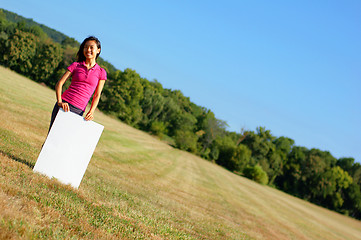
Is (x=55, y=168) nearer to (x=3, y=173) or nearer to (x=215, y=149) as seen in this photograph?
(x=3, y=173)

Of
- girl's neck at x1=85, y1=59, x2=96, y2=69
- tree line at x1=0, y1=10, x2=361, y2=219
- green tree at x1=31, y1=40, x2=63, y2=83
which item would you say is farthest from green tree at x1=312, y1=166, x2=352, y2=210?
girl's neck at x1=85, y1=59, x2=96, y2=69

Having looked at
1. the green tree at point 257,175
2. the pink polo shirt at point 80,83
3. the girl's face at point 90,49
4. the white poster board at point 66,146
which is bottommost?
the green tree at point 257,175

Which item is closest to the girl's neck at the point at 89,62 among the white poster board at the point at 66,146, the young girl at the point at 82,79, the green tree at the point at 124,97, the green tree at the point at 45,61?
the young girl at the point at 82,79

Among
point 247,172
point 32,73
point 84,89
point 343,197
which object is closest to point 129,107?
point 32,73

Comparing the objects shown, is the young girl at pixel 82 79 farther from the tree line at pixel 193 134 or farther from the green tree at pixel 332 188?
the green tree at pixel 332 188

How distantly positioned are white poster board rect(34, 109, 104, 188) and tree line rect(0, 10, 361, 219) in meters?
60.8

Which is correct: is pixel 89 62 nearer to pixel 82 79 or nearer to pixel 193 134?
pixel 82 79

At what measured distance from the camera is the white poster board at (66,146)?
536 cm

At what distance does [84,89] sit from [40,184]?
2.03 m

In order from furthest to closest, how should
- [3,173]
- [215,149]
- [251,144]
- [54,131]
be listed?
1. [251,144]
2. [215,149]
3. [54,131]
4. [3,173]

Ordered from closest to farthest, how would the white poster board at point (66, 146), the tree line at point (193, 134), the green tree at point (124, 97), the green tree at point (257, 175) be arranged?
the white poster board at point (66, 146)
the green tree at point (257, 175)
the tree line at point (193, 134)
the green tree at point (124, 97)

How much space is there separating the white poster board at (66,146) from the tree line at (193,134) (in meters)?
60.8

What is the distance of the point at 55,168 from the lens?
5441 mm

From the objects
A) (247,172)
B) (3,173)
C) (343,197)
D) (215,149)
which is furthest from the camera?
(215,149)
